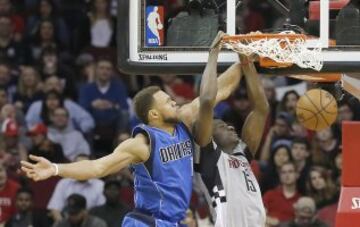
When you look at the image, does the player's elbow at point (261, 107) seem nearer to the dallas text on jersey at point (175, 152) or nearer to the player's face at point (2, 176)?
the dallas text on jersey at point (175, 152)

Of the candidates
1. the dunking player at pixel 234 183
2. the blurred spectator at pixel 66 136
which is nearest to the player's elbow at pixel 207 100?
the dunking player at pixel 234 183

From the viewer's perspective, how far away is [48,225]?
11.9 meters

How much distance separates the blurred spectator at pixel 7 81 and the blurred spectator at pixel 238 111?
2493mm

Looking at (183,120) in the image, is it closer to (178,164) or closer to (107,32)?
(178,164)

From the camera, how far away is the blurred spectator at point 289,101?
1331cm

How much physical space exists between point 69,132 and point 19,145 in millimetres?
578

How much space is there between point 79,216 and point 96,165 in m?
3.93

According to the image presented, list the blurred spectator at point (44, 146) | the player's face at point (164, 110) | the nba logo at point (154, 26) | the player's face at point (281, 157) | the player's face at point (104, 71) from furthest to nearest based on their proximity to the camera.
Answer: the player's face at point (104, 71) → the blurred spectator at point (44, 146) → the player's face at point (281, 157) → the nba logo at point (154, 26) → the player's face at point (164, 110)

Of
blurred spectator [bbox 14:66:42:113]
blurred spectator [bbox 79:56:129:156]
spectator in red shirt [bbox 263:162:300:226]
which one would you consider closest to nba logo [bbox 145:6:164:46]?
spectator in red shirt [bbox 263:162:300:226]

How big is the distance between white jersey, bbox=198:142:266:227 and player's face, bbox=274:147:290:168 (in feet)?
13.3

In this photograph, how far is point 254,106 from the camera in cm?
825

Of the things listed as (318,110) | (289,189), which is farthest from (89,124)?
(318,110)

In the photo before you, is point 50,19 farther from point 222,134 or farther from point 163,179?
point 163,179

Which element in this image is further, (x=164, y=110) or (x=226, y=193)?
(x=226, y=193)
